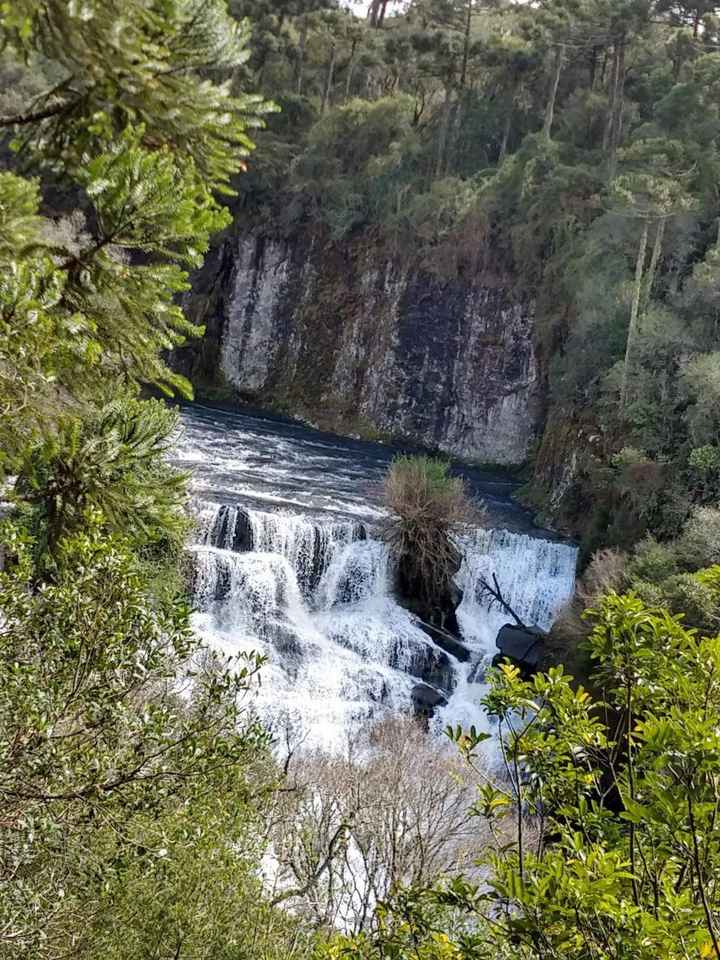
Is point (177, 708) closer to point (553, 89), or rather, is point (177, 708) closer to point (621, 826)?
point (621, 826)

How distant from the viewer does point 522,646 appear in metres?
18.8

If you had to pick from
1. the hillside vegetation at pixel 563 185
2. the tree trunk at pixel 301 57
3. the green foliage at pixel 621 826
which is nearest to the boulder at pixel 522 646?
the hillside vegetation at pixel 563 185

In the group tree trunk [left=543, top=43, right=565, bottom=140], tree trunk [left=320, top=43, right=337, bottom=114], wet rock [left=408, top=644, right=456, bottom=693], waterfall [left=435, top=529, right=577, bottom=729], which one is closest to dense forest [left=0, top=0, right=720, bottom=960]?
wet rock [left=408, top=644, right=456, bottom=693]

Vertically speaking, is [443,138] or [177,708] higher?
[443,138]

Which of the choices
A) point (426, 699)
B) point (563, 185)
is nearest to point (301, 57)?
point (563, 185)

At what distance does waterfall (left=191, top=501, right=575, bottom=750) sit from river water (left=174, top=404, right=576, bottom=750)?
0.03 metres

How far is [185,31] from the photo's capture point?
3.38 meters

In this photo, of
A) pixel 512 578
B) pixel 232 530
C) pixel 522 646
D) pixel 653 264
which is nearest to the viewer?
pixel 522 646

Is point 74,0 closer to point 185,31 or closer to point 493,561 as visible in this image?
point 185,31

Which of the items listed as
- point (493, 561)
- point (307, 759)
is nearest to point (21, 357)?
point (307, 759)

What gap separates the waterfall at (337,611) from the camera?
16594 millimetres

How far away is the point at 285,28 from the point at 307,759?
51951 mm

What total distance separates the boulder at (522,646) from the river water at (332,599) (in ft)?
1.67

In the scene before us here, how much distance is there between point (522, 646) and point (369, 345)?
25.6 metres
